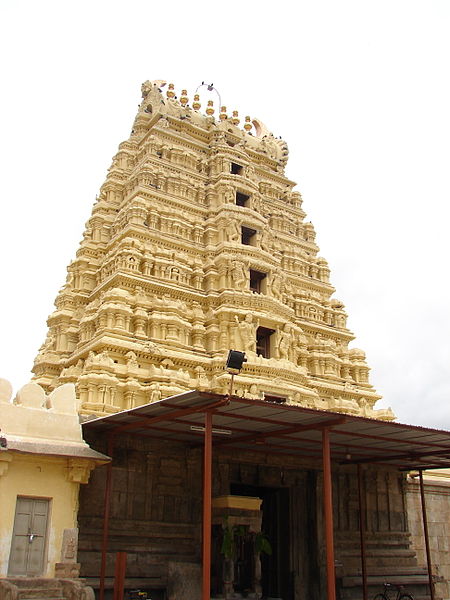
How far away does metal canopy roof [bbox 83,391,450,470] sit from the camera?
1418 centimetres

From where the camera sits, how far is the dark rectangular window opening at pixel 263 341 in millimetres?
28656

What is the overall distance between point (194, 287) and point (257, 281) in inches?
140

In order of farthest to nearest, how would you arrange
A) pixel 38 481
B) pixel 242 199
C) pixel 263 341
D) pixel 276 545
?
1. pixel 242 199
2. pixel 263 341
3. pixel 276 545
4. pixel 38 481

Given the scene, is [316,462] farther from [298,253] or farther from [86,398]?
[298,253]

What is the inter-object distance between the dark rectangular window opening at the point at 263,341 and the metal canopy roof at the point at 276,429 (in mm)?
7802

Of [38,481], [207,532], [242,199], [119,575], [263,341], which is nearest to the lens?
[207,532]

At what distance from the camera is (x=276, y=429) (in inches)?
666

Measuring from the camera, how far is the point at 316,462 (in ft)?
72.7

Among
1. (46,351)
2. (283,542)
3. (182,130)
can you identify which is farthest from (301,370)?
(182,130)

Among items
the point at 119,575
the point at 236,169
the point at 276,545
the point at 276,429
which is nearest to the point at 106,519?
the point at 119,575

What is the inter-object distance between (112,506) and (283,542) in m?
7.20

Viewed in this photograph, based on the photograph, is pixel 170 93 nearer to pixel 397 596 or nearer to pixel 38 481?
pixel 38 481

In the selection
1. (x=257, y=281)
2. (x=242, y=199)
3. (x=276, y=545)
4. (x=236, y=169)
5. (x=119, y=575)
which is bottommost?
(x=119, y=575)

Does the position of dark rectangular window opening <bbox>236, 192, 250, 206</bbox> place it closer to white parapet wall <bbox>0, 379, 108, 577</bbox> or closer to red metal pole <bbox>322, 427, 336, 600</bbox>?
white parapet wall <bbox>0, 379, 108, 577</bbox>
